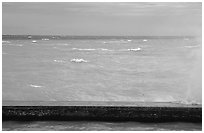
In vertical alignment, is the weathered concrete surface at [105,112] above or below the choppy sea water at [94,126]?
above

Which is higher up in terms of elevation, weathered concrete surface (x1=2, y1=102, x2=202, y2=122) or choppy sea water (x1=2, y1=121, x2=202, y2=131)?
weathered concrete surface (x1=2, y1=102, x2=202, y2=122)

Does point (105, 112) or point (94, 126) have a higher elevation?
point (105, 112)

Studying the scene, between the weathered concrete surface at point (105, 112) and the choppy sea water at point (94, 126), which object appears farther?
the weathered concrete surface at point (105, 112)

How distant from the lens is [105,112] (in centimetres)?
664

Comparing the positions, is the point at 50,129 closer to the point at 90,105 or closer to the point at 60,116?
the point at 60,116

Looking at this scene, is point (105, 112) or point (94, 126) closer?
point (94, 126)

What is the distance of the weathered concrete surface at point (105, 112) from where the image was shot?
6.53 metres

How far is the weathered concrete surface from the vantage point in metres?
6.53

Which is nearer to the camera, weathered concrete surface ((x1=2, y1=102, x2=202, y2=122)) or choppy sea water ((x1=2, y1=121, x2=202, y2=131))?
choppy sea water ((x1=2, y1=121, x2=202, y2=131))

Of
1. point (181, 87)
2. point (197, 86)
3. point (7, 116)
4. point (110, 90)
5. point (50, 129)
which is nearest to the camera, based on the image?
point (50, 129)

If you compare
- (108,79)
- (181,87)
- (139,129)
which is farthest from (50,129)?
(108,79)

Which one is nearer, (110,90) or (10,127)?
(10,127)

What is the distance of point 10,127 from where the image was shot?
6.12 m

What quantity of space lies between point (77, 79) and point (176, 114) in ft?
31.1
